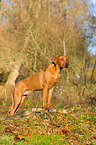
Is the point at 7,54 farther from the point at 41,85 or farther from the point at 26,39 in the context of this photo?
the point at 41,85

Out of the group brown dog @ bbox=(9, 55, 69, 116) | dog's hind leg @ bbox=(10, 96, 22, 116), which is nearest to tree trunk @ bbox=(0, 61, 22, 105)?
dog's hind leg @ bbox=(10, 96, 22, 116)

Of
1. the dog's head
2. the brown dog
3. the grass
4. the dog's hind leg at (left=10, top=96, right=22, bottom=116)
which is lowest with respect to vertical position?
the grass

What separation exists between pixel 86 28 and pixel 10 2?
212 inches

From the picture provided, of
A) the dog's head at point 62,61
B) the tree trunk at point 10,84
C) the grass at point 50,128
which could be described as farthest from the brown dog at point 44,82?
the tree trunk at point 10,84

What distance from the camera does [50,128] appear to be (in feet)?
18.2

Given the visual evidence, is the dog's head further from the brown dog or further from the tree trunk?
the tree trunk

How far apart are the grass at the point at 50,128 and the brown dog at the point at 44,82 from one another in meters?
0.50

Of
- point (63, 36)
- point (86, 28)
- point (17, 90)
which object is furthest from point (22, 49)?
point (17, 90)

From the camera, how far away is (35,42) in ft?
34.5

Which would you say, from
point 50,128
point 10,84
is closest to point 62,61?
point 50,128

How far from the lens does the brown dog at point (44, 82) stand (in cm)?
621

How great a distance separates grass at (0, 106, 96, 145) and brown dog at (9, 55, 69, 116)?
504 millimetres

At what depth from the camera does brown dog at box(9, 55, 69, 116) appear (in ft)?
20.4

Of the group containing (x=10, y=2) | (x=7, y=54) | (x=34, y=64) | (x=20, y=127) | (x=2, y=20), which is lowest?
(x=20, y=127)
